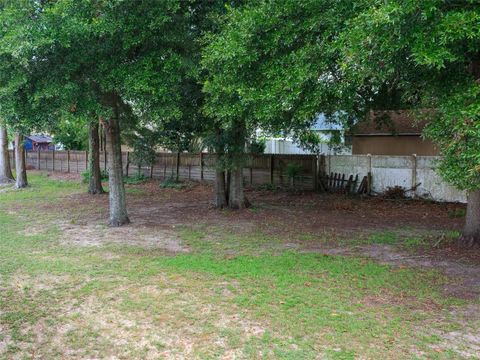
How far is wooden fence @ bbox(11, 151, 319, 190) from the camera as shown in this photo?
17453 millimetres

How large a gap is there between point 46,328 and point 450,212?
11193mm

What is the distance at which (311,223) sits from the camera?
11508mm

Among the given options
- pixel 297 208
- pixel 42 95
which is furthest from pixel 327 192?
pixel 42 95

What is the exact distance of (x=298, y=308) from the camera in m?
5.46

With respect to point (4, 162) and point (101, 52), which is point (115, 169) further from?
point (4, 162)

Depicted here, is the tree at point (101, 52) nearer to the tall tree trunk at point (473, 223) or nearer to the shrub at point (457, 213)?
the tall tree trunk at point (473, 223)

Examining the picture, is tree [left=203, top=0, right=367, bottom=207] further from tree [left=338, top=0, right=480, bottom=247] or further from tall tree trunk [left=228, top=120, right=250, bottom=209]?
tall tree trunk [left=228, top=120, right=250, bottom=209]

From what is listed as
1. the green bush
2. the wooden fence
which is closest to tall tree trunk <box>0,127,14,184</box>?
the wooden fence

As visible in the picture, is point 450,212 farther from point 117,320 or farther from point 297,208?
point 117,320

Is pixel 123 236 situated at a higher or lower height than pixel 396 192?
lower

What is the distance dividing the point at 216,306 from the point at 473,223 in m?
5.60

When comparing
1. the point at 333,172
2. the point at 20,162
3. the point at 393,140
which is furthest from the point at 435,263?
the point at 20,162

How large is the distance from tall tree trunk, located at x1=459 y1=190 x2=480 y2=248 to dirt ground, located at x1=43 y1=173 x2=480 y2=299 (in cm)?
31

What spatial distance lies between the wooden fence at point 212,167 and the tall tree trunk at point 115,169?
130 inches
